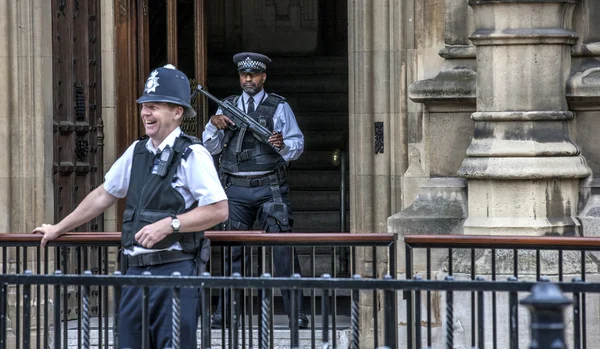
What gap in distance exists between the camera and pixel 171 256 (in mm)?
6957

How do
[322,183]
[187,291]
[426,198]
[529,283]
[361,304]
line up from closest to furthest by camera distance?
[529,283] < [187,291] < [426,198] < [361,304] < [322,183]

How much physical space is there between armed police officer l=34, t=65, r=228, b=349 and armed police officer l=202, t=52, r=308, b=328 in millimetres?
3195

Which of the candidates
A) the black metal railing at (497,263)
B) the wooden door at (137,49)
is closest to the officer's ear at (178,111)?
the black metal railing at (497,263)

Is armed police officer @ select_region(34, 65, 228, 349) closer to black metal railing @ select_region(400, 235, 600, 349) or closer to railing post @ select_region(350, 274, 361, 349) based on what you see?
railing post @ select_region(350, 274, 361, 349)

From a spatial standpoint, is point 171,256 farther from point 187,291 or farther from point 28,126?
point 28,126

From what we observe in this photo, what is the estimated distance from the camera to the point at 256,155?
10391 mm

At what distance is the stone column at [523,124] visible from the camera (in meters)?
9.15

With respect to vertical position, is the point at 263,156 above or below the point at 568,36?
below

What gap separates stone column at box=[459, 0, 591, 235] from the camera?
9148 mm

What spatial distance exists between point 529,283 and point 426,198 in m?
4.30

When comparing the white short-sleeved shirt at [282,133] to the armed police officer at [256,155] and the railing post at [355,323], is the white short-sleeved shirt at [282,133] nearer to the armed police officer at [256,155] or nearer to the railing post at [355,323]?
the armed police officer at [256,155]

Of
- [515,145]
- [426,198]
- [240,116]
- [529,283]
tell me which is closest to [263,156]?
[240,116]

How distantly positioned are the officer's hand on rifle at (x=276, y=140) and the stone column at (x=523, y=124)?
60.6 inches

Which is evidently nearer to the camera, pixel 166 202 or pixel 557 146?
pixel 166 202
